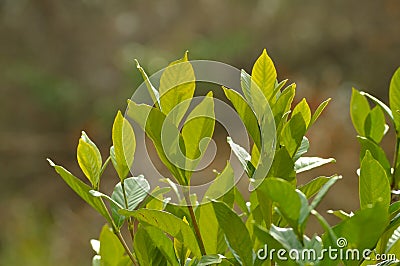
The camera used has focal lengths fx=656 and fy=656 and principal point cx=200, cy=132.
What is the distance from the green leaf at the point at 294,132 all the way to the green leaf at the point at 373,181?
31 mm

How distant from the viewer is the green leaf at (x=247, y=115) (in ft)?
0.99

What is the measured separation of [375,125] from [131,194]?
0.14 metres

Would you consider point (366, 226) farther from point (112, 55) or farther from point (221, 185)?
point (112, 55)

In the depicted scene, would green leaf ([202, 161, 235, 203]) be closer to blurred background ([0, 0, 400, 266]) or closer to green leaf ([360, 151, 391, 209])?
green leaf ([360, 151, 391, 209])

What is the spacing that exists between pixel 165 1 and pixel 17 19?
0.72 meters

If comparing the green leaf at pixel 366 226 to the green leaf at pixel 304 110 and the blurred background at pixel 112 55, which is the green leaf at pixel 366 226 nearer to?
the green leaf at pixel 304 110

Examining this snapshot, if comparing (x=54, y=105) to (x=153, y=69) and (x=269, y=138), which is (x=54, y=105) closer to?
(x=153, y=69)

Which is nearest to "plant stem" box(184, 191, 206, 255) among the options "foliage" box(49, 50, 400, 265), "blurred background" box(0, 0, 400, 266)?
"foliage" box(49, 50, 400, 265)

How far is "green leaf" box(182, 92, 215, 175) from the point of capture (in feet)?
0.99

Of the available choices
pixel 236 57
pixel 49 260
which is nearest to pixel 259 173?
pixel 49 260

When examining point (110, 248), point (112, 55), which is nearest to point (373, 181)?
point (110, 248)

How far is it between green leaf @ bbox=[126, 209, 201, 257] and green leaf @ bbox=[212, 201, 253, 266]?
0.09 feet

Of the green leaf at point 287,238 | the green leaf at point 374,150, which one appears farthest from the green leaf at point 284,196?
Result: the green leaf at point 374,150

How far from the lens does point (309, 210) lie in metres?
0.23
